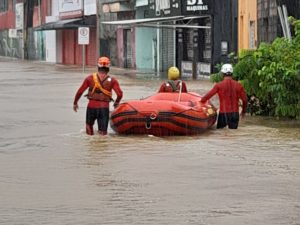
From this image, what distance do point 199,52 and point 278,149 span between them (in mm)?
26061

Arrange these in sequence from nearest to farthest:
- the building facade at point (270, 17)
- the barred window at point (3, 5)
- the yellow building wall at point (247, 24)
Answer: the building facade at point (270, 17) < the yellow building wall at point (247, 24) < the barred window at point (3, 5)

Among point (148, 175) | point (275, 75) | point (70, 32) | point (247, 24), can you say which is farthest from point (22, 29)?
point (148, 175)

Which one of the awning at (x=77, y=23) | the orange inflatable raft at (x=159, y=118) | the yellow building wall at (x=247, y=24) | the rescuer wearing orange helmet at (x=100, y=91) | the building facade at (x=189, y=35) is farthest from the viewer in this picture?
the awning at (x=77, y=23)

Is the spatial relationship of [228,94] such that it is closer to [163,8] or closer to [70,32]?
[163,8]

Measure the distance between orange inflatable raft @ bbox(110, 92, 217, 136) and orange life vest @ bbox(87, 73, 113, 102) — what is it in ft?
1.64

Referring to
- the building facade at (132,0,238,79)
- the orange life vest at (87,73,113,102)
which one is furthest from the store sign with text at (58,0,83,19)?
the orange life vest at (87,73,113,102)

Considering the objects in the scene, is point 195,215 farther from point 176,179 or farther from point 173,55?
point 173,55

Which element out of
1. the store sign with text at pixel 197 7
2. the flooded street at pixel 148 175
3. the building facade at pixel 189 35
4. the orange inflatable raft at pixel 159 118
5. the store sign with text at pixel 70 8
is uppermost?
the store sign with text at pixel 70 8

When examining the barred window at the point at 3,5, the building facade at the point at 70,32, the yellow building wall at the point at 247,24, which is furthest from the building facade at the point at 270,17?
the barred window at the point at 3,5

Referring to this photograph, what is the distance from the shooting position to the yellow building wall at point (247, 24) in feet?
121

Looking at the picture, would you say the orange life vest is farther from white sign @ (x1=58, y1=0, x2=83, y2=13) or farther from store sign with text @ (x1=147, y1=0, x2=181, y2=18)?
white sign @ (x1=58, y1=0, x2=83, y2=13)

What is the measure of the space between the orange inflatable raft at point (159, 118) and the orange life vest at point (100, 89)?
1.64 feet

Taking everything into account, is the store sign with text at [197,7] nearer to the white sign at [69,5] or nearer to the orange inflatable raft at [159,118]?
the orange inflatable raft at [159,118]

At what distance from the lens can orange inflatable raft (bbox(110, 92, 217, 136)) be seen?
17.1 m
